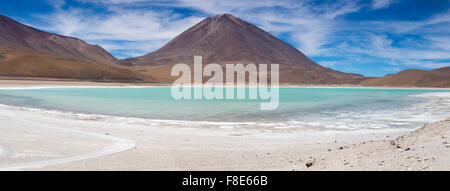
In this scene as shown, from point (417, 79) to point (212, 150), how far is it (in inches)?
5116

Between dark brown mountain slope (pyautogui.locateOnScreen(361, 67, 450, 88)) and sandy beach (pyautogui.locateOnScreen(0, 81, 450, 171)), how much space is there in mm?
115714

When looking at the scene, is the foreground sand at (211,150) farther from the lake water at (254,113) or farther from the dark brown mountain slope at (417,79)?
the dark brown mountain slope at (417,79)

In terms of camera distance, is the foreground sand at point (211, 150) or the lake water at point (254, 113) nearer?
the foreground sand at point (211, 150)

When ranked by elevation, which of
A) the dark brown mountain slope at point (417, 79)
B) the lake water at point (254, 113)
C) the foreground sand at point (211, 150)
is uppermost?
the dark brown mountain slope at point (417, 79)

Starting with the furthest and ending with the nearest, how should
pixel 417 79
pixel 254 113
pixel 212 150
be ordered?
1. pixel 417 79
2. pixel 254 113
3. pixel 212 150

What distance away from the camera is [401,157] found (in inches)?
150

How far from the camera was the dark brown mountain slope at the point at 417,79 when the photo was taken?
10506cm

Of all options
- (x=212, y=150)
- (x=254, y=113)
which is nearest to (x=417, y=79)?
(x=254, y=113)

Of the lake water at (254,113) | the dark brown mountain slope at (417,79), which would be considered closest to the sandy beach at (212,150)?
the lake water at (254,113)

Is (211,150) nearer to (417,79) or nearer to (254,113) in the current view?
(254,113)

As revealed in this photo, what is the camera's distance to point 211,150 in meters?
5.66

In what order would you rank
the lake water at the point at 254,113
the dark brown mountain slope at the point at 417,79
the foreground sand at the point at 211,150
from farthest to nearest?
the dark brown mountain slope at the point at 417,79
the lake water at the point at 254,113
the foreground sand at the point at 211,150
